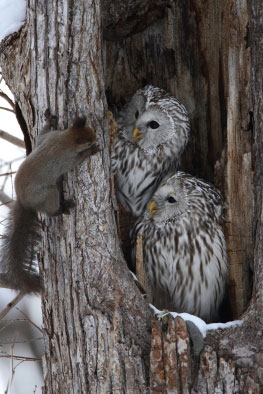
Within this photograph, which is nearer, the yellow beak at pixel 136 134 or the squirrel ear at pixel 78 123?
the squirrel ear at pixel 78 123

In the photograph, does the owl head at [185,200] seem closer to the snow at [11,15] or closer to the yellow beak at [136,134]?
the yellow beak at [136,134]

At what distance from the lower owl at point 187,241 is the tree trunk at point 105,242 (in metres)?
0.11

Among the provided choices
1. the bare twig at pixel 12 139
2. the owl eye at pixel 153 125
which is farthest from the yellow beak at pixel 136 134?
the bare twig at pixel 12 139

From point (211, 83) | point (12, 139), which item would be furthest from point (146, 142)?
point (12, 139)

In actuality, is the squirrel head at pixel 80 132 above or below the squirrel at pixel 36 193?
above

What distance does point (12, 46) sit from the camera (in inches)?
129

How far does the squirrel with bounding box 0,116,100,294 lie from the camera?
2.68 meters

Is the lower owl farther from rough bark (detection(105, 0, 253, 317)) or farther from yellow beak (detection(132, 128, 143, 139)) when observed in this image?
yellow beak (detection(132, 128, 143, 139))

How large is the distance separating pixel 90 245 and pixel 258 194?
0.94m

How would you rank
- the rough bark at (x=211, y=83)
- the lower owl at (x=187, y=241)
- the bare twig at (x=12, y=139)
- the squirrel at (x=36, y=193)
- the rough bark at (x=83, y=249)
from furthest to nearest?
the bare twig at (x=12, y=139) < the lower owl at (x=187, y=241) < the rough bark at (x=211, y=83) < the rough bark at (x=83, y=249) < the squirrel at (x=36, y=193)

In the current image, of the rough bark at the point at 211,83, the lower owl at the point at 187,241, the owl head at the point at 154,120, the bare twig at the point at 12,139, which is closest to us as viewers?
the rough bark at the point at 211,83

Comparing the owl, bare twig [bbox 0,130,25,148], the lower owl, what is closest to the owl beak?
the owl

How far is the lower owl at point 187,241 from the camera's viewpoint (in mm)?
3445

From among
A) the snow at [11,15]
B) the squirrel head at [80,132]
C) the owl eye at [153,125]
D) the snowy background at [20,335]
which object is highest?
the snow at [11,15]
